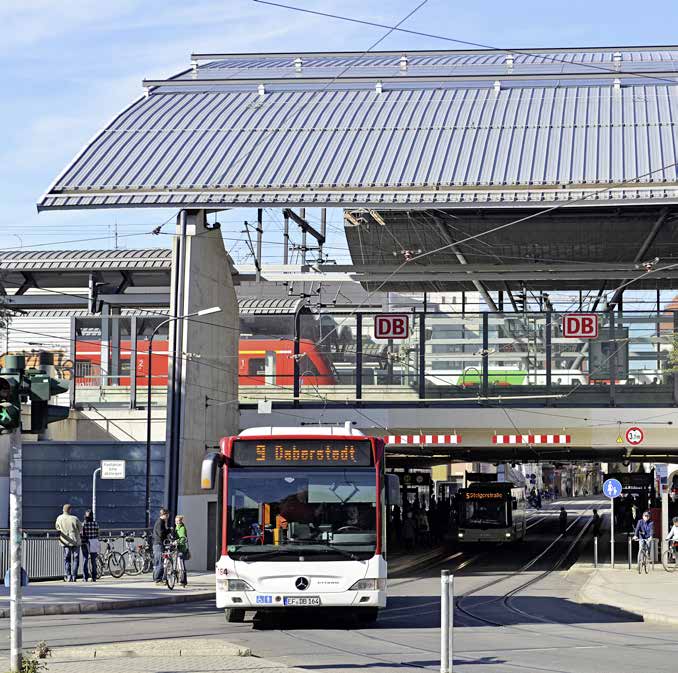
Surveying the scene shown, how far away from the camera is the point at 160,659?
14.3 m

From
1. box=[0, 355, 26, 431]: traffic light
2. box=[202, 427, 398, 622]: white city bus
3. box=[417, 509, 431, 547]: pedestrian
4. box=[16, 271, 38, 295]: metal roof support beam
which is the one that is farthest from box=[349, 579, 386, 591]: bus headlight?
box=[417, 509, 431, 547]: pedestrian

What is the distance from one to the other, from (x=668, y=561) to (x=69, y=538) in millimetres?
16911

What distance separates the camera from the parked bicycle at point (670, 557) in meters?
35.6

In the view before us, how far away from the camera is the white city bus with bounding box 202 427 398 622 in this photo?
18.3m

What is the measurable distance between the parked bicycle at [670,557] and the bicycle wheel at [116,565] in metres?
14.8

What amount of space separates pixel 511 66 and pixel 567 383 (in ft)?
33.8

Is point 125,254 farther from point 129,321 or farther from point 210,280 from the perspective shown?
point 210,280

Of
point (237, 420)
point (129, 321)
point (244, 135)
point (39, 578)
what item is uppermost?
point (244, 135)

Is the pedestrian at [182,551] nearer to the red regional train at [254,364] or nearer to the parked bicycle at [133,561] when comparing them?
the parked bicycle at [133,561]

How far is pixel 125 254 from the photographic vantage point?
4716 centimetres

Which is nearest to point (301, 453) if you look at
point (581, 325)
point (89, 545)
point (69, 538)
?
point (69, 538)

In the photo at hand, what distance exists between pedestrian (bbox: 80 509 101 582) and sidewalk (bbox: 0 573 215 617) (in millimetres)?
326

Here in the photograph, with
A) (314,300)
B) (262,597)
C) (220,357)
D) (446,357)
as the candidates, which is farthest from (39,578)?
(314,300)

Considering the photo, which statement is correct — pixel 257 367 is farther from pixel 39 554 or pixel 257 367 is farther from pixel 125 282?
pixel 39 554
